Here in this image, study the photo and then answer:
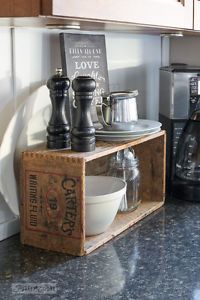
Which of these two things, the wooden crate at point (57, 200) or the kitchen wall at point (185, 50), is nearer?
the wooden crate at point (57, 200)

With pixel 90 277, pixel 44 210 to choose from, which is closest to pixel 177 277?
pixel 90 277

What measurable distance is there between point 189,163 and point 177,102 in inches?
7.5

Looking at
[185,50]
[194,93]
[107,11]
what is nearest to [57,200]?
[107,11]

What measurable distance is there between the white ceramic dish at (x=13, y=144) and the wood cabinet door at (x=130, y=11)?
1.09 ft

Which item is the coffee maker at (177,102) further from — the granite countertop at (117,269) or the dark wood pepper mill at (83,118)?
the dark wood pepper mill at (83,118)

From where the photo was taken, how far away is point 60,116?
1196 millimetres

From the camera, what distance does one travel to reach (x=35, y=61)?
127cm

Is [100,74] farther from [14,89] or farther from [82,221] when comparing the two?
[82,221]

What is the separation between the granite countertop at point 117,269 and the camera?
3.13 feet

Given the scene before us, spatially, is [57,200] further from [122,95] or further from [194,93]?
[194,93]

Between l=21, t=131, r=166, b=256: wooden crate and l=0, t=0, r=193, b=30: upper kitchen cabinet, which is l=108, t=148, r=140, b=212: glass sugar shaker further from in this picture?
l=0, t=0, r=193, b=30: upper kitchen cabinet

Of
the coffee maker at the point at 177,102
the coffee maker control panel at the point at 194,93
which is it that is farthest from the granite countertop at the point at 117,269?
the coffee maker control panel at the point at 194,93

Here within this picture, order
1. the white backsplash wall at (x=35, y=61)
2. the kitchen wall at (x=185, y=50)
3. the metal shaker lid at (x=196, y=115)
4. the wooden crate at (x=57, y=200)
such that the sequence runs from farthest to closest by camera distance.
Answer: the kitchen wall at (x=185, y=50) → the metal shaker lid at (x=196, y=115) → the white backsplash wall at (x=35, y=61) → the wooden crate at (x=57, y=200)

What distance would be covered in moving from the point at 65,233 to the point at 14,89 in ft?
1.14
